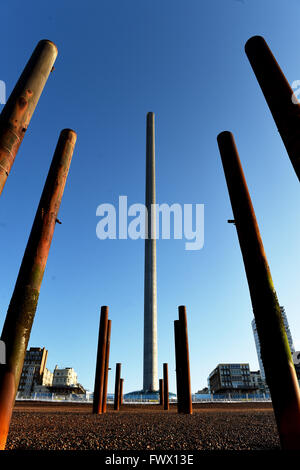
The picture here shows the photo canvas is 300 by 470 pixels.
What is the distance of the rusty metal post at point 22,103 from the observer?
127 inches

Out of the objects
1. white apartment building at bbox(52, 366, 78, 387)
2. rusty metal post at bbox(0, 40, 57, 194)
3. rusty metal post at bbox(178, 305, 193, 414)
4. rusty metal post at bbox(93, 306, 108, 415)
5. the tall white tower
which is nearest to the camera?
rusty metal post at bbox(0, 40, 57, 194)

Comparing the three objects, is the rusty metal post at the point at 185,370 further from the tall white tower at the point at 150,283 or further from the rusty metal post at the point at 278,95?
the tall white tower at the point at 150,283

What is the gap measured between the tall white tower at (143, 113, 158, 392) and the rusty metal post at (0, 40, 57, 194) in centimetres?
5610

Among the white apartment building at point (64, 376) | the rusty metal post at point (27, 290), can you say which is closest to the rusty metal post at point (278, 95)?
the rusty metal post at point (27, 290)

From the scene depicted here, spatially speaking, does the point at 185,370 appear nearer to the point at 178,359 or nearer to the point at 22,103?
the point at 178,359

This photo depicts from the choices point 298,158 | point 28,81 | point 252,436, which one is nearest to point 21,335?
point 28,81

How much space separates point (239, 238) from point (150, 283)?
56726 mm

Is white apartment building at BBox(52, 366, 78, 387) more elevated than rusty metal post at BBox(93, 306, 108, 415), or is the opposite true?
white apartment building at BBox(52, 366, 78, 387)

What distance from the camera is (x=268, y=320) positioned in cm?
353

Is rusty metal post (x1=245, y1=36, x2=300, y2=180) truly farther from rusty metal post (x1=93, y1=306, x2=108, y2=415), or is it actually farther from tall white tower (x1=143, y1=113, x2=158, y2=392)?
tall white tower (x1=143, y1=113, x2=158, y2=392)

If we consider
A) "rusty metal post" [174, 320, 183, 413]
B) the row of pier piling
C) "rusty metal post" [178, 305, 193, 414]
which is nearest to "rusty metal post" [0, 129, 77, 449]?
the row of pier piling

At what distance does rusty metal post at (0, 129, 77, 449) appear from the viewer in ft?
10.2

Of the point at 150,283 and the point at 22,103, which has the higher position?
the point at 150,283

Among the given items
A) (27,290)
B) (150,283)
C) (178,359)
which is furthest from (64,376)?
(27,290)
